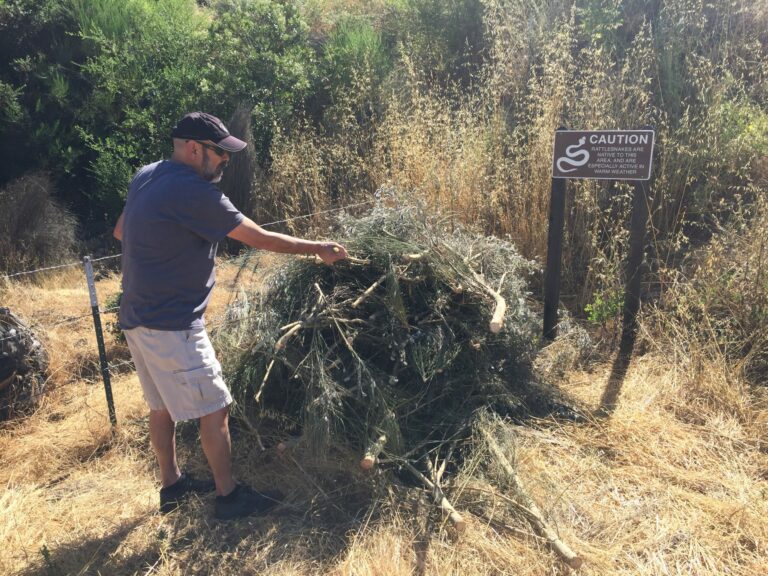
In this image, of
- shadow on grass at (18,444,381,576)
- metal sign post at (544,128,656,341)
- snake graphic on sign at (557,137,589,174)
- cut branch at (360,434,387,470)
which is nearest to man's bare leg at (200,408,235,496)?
shadow on grass at (18,444,381,576)

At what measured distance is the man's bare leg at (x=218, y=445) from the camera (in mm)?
2889

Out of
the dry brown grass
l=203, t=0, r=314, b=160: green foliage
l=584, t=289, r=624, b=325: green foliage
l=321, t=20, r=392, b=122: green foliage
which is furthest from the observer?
l=203, t=0, r=314, b=160: green foliage

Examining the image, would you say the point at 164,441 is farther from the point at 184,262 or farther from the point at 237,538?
the point at 184,262

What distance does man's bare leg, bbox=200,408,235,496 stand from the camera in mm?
2889

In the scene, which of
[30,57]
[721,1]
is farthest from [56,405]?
[721,1]

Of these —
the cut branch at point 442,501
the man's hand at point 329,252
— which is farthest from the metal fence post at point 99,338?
the cut branch at point 442,501

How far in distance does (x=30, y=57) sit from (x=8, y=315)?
231 inches

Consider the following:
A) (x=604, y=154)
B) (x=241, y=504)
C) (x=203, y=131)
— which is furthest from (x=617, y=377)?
(x=203, y=131)

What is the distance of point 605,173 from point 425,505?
8.15 ft

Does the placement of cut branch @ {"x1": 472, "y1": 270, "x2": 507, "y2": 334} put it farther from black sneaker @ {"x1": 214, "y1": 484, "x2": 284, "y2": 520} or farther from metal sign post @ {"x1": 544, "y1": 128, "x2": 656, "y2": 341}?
black sneaker @ {"x1": 214, "y1": 484, "x2": 284, "y2": 520}

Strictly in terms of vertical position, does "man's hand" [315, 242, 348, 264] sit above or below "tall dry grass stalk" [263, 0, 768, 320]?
below

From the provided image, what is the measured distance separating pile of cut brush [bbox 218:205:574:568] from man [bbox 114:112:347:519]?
1.47 feet

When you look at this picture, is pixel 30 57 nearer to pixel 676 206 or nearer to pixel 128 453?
pixel 128 453

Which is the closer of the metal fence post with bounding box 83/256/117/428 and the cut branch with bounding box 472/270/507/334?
the cut branch with bounding box 472/270/507/334
